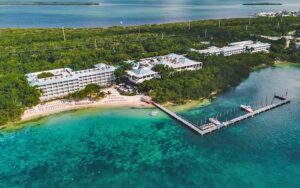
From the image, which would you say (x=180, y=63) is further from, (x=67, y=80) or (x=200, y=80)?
(x=67, y=80)

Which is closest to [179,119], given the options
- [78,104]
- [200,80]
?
[200,80]

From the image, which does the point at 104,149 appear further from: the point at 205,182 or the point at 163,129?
the point at 205,182

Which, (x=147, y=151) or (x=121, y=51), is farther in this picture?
(x=121, y=51)

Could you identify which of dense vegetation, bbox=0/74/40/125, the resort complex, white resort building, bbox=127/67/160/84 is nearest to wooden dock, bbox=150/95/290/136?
white resort building, bbox=127/67/160/84

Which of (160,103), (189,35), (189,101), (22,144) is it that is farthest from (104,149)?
(189,35)

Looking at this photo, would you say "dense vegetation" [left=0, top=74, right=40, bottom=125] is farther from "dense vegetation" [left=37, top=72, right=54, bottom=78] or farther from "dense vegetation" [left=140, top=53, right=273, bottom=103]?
"dense vegetation" [left=140, top=53, right=273, bottom=103]

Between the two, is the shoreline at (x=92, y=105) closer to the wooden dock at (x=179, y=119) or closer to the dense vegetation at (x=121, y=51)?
the dense vegetation at (x=121, y=51)

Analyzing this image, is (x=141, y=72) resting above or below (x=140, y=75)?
above

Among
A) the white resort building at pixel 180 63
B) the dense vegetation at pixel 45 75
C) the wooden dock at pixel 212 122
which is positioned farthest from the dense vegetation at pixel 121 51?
the wooden dock at pixel 212 122
